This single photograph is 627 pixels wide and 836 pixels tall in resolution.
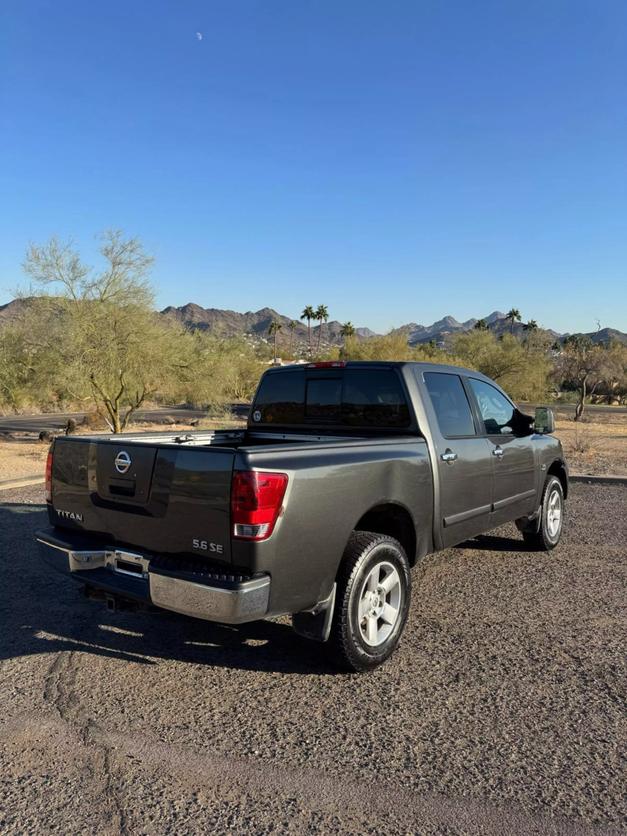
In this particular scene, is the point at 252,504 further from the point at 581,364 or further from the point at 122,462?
the point at 581,364

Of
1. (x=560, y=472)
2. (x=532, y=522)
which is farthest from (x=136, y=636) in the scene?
(x=560, y=472)

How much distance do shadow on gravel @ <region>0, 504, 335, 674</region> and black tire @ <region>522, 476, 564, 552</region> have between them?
3209 millimetres

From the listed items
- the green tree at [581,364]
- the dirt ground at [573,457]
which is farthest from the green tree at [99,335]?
the green tree at [581,364]

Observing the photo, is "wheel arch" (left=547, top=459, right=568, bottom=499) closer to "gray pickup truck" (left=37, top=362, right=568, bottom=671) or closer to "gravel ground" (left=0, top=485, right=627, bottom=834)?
"gray pickup truck" (left=37, top=362, right=568, bottom=671)

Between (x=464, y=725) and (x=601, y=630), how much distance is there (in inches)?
70.7

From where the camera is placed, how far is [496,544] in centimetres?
696

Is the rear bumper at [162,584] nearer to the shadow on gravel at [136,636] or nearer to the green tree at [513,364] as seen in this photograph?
the shadow on gravel at [136,636]

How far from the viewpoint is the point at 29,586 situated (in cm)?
533

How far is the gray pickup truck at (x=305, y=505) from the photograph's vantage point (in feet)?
10.3

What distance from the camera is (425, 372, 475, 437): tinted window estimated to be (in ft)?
16.1

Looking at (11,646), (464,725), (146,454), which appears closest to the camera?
(464,725)

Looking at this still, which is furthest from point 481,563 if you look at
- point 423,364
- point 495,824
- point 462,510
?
point 495,824

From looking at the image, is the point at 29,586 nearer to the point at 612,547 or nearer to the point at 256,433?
the point at 256,433

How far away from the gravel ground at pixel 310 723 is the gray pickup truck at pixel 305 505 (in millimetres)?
459
